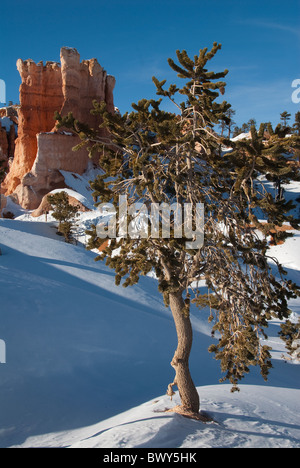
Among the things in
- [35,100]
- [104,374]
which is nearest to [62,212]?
[104,374]

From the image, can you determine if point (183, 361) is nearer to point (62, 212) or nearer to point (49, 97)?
point (62, 212)

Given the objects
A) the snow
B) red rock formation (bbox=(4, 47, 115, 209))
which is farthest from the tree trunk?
red rock formation (bbox=(4, 47, 115, 209))

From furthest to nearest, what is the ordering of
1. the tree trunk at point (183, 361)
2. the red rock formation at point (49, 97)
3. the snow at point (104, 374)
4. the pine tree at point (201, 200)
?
1. the red rock formation at point (49, 97)
2. the tree trunk at point (183, 361)
3. the snow at point (104, 374)
4. the pine tree at point (201, 200)

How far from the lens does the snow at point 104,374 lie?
19.2 feet

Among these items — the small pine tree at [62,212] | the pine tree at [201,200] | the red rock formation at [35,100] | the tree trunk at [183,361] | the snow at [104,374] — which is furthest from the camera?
the red rock formation at [35,100]

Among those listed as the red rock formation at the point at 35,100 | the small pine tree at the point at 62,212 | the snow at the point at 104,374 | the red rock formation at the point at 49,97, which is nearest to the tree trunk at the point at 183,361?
the snow at the point at 104,374

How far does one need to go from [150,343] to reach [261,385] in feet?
12.5

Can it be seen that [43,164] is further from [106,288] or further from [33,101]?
[106,288]

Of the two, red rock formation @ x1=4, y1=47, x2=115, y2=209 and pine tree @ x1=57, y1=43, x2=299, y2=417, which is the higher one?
red rock formation @ x1=4, y1=47, x2=115, y2=209

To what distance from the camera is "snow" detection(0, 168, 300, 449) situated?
5840mm

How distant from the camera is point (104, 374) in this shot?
31.4 feet

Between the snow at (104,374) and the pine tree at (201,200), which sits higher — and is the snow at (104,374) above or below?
below

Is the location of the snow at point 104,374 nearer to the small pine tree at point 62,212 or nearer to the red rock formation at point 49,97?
the small pine tree at point 62,212

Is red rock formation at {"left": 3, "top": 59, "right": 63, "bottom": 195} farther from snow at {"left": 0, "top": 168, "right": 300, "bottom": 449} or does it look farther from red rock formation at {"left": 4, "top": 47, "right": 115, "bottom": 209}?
snow at {"left": 0, "top": 168, "right": 300, "bottom": 449}
